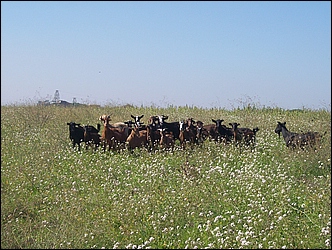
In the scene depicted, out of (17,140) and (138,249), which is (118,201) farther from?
(17,140)

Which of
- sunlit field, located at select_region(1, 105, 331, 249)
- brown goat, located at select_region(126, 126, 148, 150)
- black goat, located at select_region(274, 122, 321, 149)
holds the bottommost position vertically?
sunlit field, located at select_region(1, 105, 331, 249)

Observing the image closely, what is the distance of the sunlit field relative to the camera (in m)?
5.34

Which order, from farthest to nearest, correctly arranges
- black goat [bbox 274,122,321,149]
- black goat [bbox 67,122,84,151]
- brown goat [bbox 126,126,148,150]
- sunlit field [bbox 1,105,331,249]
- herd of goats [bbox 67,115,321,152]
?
1. black goat [bbox 67,122,84,151]
2. herd of goats [bbox 67,115,321,152]
3. brown goat [bbox 126,126,148,150]
4. black goat [bbox 274,122,321,149]
5. sunlit field [bbox 1,105,331,249]

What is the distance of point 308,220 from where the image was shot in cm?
600

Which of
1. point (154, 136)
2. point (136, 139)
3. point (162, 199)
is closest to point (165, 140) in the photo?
point (154, 136)

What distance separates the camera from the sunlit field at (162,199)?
210 inches

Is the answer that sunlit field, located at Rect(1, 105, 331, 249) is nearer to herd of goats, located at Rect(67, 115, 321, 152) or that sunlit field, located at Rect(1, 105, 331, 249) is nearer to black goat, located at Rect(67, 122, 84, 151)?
herd of goats, located at Rect(67, 115, 321, 152)

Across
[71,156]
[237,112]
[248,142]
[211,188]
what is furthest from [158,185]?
[237,112]

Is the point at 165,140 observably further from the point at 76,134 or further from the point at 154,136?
the point at 76,134

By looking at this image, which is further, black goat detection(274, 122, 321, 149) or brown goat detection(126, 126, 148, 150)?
brown goat detection(126, 126, 148, 150)

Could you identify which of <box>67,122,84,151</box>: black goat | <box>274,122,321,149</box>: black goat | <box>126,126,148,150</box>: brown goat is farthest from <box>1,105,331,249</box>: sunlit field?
<box>67,122,84,151</box>: black goat

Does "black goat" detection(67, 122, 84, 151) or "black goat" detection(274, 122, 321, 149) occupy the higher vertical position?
"black goat" detection(274, 122, 321, 149)

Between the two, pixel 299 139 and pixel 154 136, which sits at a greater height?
pixel 299 139

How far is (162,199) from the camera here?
6613 millimetres
